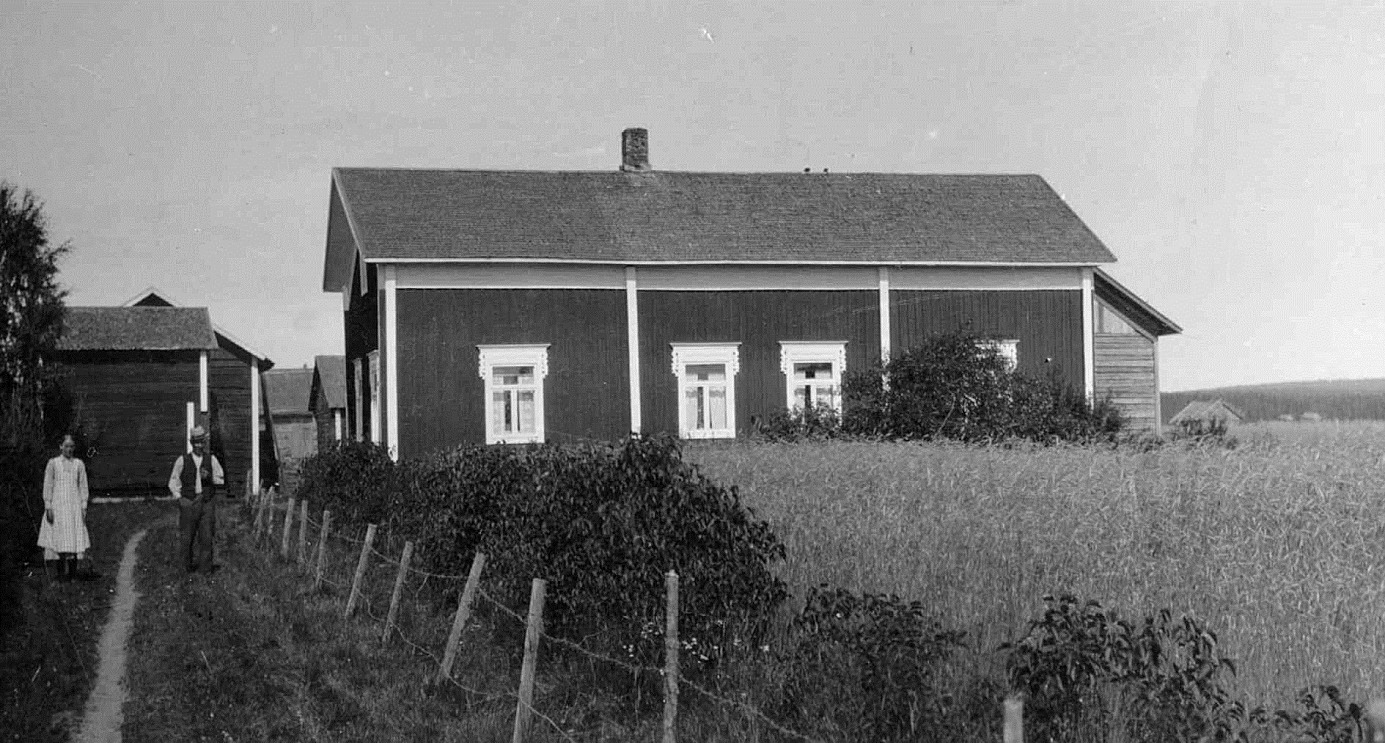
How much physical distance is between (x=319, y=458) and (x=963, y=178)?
627 inches

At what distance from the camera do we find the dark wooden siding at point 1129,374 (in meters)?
30.7

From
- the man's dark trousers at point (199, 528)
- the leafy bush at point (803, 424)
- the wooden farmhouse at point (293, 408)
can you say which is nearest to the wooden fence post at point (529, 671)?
the man's dark trousers at point (199, 528)

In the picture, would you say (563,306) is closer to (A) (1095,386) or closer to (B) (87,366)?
(A) (1095,386)

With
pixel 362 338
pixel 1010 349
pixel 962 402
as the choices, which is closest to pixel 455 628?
pixel 962 402

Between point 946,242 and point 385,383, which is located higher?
point 946,242

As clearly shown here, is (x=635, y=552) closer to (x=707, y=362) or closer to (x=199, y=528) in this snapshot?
(x=199, y=528)

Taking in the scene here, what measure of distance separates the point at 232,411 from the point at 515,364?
15545mm

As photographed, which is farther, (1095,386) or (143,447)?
(143,447)

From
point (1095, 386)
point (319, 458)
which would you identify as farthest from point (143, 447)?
point (1095, 386)

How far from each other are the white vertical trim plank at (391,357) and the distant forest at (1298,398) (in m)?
36.1

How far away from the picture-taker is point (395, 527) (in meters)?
17.6

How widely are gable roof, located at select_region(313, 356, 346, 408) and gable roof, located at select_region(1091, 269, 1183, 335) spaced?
40484 millimetres

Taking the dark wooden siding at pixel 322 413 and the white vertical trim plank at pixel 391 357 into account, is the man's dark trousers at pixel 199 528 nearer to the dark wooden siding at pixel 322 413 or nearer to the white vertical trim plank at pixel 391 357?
the white vertical trim plank at pixel 391 357

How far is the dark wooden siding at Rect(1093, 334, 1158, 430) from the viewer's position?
3067 centimetres
